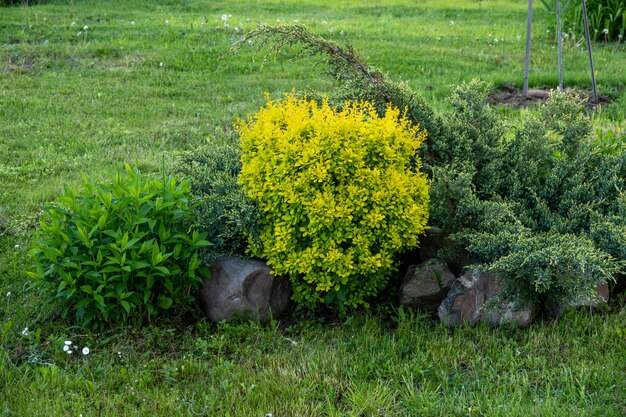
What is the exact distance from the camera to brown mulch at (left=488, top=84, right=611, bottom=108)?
8496 millimetres

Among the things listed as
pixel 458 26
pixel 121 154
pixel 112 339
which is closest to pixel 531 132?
pixel 112 339

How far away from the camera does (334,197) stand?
4.23m

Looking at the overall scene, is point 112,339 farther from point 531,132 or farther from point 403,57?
point 403,57

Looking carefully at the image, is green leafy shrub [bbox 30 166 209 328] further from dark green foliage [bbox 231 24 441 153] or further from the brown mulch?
the brown mulch

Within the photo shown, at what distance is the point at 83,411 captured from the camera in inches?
141

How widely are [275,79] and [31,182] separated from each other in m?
4.07

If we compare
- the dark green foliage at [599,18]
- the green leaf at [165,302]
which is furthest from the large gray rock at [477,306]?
the dark green foliage at [599,18]

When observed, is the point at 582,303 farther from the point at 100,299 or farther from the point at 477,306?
the point at 100,299

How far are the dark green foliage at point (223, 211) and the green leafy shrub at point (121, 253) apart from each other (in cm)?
12

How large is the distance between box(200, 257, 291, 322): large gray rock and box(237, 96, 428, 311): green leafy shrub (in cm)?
13

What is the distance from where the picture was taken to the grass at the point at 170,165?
12.1 feet

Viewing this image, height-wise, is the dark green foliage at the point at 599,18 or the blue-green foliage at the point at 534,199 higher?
the dark green foliage at the point at 599,18

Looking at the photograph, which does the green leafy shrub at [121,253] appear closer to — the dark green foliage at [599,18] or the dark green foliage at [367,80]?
the dark green foliage at [367,80]

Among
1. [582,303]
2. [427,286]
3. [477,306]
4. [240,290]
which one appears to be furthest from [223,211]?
[582,303]
